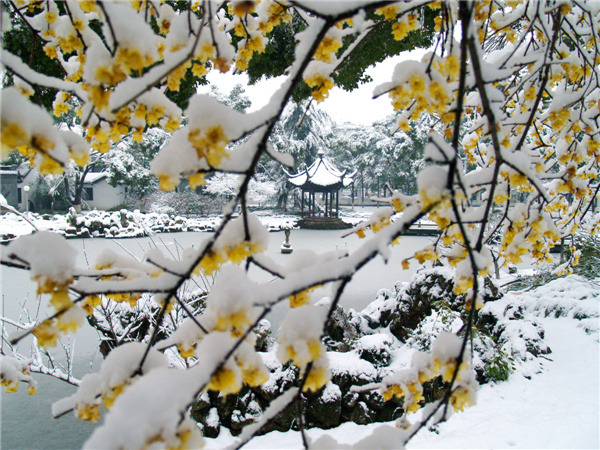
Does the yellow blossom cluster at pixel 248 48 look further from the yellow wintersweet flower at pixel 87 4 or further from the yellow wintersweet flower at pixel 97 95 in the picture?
the yellow wintersweet flower at pixel 97 95

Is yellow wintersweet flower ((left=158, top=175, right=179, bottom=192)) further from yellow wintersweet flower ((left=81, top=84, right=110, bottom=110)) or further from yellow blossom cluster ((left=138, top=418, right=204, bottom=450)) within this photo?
yellow blossom cluster ((left=138, top=418, right=204, bottom=450))

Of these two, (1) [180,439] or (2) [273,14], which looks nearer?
(1) [180,439]

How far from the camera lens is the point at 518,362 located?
2.79 metres

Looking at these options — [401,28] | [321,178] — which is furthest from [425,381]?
[321,178]

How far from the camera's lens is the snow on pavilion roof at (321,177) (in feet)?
38.8

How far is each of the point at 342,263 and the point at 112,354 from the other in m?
0.33

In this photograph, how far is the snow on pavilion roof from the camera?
11.8 metres

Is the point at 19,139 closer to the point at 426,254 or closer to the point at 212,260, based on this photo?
the point at 212,260

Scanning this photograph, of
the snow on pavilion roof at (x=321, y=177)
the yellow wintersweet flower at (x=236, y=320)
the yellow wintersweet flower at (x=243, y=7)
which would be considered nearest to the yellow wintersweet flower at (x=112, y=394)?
the yellow wintersweet flower at (x=236, y=320)

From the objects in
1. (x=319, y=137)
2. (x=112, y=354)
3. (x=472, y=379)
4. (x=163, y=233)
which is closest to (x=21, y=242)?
(x=112, y=354)

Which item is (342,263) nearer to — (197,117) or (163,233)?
(197,117)

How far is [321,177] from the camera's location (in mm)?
12023

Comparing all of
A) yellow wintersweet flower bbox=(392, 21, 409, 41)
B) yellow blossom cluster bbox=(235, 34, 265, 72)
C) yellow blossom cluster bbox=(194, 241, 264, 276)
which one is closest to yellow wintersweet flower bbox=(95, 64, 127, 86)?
yellow blossom cluster bbox=(194, 241, 264, 276)

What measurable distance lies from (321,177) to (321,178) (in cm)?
5
